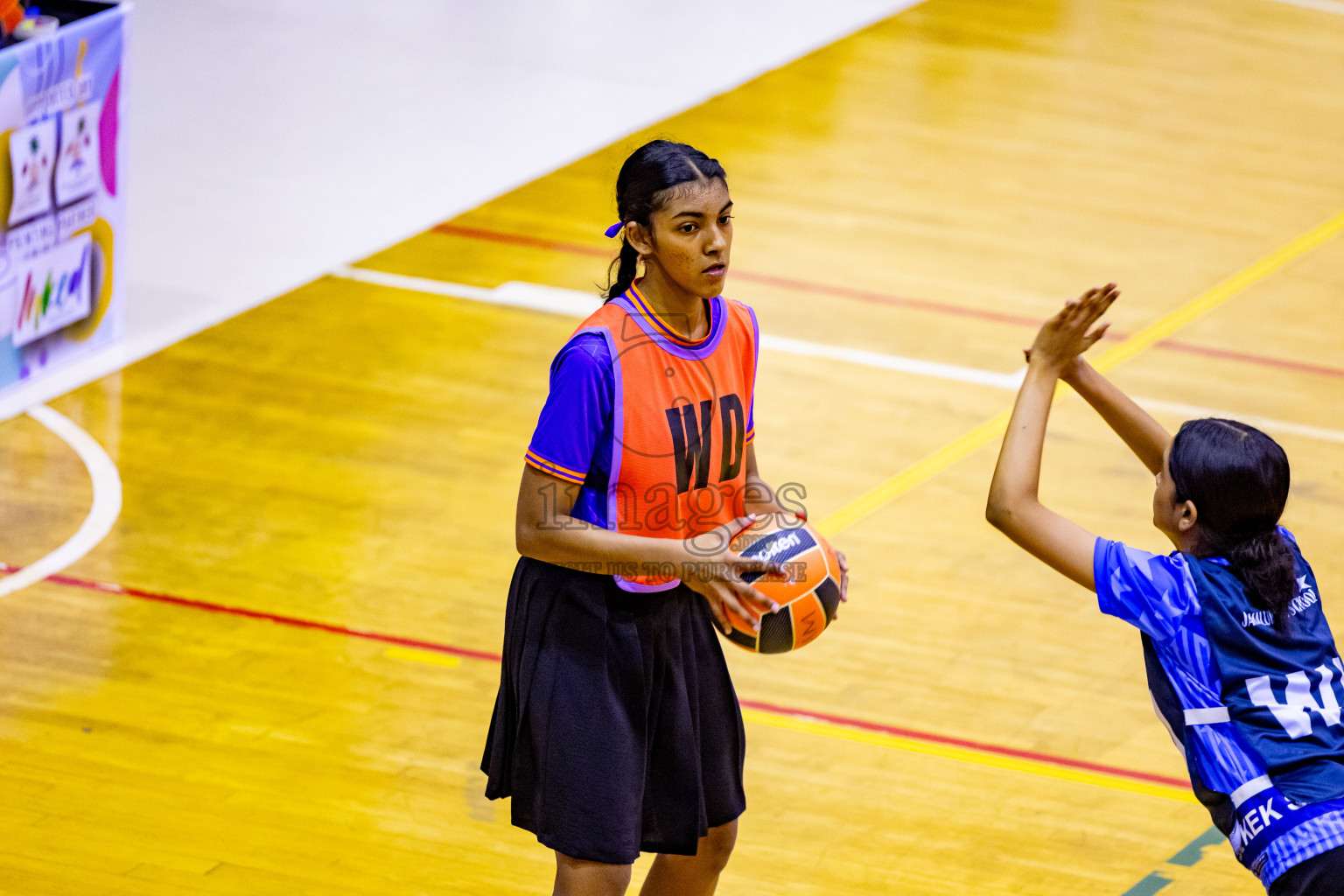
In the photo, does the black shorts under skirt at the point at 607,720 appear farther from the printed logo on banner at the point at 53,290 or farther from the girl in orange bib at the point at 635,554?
the printed logo on banner at the point at 53,290

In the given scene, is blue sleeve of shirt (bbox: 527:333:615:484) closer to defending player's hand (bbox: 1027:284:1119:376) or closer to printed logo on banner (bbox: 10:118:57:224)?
defending player's hand (bbox: 1027:284:1119:376)

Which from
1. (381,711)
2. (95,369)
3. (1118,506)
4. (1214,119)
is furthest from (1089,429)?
(1214,119)

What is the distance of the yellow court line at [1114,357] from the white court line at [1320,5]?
19.8 ft

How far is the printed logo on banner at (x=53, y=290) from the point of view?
21.5 feet

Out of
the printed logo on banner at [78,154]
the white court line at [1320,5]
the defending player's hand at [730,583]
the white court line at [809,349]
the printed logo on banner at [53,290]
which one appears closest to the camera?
the defending player's hand at [730,583]

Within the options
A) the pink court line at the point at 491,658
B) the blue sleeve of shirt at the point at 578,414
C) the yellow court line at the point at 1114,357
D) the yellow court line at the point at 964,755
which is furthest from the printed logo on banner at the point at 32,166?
the blue sleeve of shirt at the point at 578,414

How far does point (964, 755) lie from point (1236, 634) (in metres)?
1.97

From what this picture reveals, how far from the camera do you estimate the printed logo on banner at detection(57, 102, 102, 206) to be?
6.65 meters

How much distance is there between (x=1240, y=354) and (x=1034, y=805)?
393 cm

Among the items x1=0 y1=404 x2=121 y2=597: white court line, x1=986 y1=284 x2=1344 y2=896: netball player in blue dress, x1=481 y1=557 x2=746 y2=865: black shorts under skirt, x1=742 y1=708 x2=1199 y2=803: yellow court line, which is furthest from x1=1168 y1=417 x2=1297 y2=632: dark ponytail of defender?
x1=0 y1=404 x2=121 y2=597: white court line

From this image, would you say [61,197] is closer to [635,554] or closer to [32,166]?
[32,166]

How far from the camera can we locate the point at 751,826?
14.7 feet

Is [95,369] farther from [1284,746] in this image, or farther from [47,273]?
[1284,746]

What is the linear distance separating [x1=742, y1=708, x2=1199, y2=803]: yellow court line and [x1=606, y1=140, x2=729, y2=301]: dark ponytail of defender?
2.12 metres
